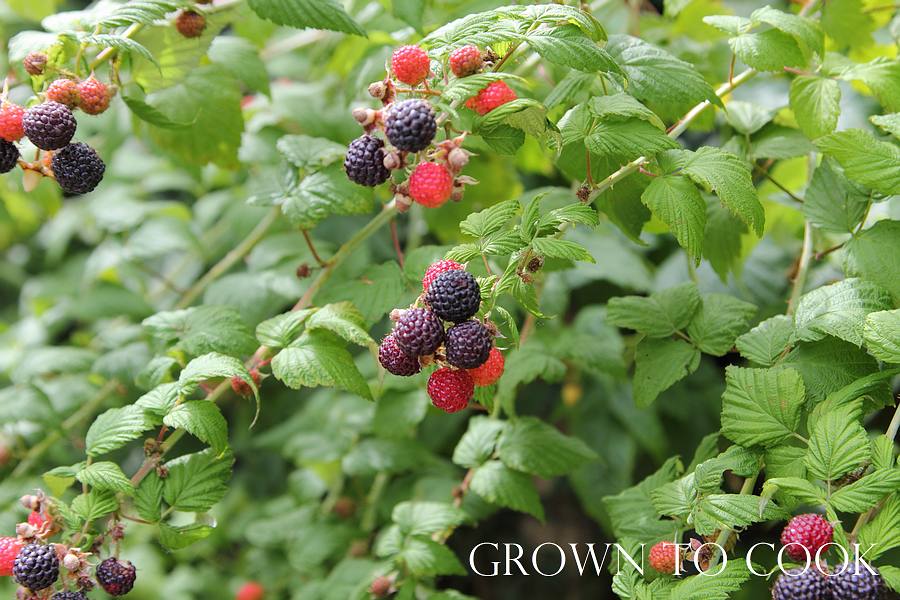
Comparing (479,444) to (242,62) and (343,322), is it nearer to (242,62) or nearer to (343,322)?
(343,322)

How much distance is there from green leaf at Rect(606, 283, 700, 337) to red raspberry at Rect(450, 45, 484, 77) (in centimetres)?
46

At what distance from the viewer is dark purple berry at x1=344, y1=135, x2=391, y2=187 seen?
95cm

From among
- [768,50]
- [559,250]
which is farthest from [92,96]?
[768,50]

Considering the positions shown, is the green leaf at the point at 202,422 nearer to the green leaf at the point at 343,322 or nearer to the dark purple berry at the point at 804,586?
the green leaf at the point at 343,322

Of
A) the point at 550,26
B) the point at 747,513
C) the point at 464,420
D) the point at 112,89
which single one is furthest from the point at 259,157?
the point at 747,513

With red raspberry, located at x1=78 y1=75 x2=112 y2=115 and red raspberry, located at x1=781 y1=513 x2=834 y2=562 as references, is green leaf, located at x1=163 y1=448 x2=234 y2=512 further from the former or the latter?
red raspberry, located at x1=781 y1=513 x2=834 y2=562

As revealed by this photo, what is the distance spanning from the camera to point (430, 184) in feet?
3.05

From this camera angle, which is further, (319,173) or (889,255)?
(319,173)

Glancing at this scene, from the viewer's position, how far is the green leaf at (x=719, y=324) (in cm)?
124

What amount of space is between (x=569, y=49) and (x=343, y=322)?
443 mm

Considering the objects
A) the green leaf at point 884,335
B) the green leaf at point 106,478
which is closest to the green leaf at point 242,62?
the green leaf at point 106,478

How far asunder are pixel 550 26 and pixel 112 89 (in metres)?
0.60

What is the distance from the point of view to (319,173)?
4.43 ft

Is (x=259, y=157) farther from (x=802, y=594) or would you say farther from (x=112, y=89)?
(x=802, y=594)
